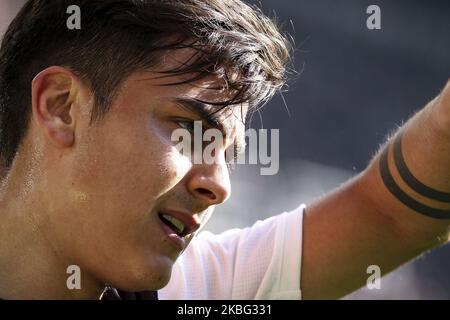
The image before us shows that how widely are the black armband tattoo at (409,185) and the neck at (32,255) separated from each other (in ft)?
2.82

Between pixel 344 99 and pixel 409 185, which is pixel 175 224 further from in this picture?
pixel 344 99

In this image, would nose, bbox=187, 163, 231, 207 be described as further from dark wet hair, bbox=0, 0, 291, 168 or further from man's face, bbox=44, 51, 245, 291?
dark wet hair, bbox=0, 0, 291, 168

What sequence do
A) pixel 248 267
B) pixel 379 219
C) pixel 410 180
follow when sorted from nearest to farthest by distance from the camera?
pixel 410 180
pixel 379 219
pixel 248 267

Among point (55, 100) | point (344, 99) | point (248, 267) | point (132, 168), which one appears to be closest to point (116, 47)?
point (55, 100)

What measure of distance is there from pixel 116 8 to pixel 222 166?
1.63 ft

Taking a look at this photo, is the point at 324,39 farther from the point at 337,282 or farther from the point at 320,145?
the point at 337,282

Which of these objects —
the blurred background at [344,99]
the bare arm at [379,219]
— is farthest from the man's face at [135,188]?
the blurred background at [344,99]

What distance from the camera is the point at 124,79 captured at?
1867 millimetres

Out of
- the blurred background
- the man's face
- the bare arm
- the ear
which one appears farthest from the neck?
the blurred background

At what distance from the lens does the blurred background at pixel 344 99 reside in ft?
19.2

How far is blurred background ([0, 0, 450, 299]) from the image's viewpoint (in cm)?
586

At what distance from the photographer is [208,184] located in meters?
1.80

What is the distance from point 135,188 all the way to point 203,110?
0.25 m
